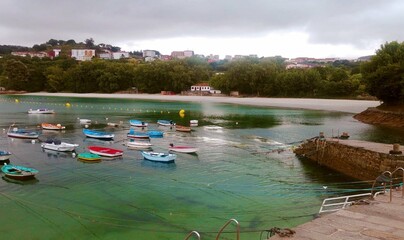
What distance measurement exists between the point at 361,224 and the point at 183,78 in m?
147

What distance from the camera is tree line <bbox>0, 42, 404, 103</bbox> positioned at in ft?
440

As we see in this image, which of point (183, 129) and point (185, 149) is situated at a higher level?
point (183, 129)

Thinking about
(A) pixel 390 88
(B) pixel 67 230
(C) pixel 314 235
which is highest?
(A) pixel 390 88

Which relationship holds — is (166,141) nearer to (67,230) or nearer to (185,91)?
(67,230)

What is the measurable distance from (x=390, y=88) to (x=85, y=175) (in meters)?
65.0

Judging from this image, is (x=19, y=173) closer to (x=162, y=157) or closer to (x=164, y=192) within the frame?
(x=164, y=192)

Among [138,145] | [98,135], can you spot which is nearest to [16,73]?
[98,135]

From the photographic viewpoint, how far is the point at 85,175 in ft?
110

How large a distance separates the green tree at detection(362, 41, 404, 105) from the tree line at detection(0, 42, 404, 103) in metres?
26.5

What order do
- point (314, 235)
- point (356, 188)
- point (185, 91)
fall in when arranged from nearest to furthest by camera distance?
point (314, 235), point (356, 188), point (185, 91)

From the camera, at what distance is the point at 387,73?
7488 cm

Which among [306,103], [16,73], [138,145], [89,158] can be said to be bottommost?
[89,158]

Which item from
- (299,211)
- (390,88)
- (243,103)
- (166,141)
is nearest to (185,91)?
(243,103)

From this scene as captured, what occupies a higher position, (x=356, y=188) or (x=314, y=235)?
(x=314, y=235)
